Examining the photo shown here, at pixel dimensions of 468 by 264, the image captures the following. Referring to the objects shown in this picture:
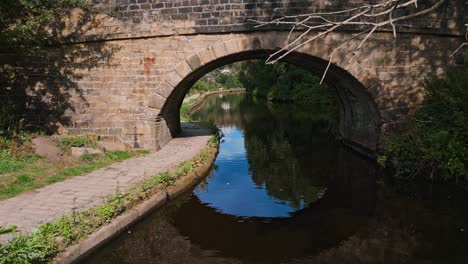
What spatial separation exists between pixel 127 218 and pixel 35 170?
3.10 m

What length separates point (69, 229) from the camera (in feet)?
16.1

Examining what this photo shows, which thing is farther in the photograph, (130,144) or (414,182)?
(130,144)

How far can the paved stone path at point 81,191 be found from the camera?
5.50 metres

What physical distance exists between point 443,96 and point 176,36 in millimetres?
6117

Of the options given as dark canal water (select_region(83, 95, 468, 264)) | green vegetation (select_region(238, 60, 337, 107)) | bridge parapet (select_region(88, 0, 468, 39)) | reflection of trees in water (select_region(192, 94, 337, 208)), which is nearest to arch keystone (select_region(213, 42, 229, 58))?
bridge parapet (select_region(88, 0, 468, 39))

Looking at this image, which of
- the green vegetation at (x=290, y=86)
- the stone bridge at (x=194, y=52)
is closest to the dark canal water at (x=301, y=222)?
the stone bridge at (x=194, y=52)

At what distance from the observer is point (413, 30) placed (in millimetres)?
9109

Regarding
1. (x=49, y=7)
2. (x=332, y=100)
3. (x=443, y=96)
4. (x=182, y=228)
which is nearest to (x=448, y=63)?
(x=443, y=96)

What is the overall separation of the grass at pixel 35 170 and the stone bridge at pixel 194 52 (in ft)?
4.61

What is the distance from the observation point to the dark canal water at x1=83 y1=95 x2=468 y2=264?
5207mm

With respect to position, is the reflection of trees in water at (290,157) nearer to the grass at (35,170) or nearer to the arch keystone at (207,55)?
the arch keystone at (207,55)

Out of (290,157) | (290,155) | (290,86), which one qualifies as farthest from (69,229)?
(290,86)

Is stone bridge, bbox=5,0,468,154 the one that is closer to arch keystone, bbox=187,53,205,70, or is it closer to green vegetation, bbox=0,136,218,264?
arch keystone, bbox=187,53,205,70

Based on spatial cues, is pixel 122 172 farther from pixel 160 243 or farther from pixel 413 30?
pixel 413 30
